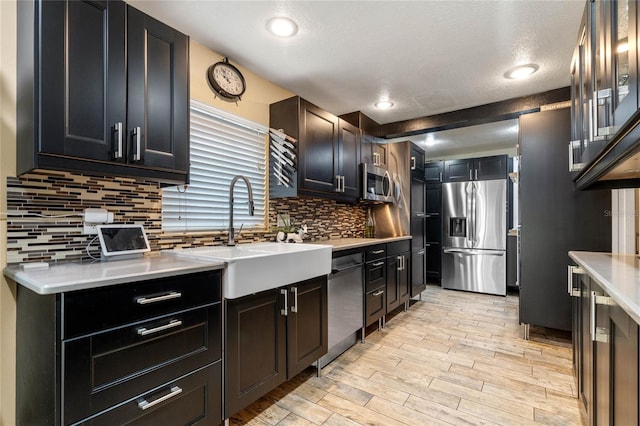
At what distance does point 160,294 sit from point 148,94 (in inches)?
40.1

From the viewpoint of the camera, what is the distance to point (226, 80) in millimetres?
2375

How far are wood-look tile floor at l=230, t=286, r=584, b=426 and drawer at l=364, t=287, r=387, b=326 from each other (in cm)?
20

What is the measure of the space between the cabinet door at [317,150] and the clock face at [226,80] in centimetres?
52

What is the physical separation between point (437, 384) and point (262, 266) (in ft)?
4.92

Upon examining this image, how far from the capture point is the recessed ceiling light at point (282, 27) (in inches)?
78.0

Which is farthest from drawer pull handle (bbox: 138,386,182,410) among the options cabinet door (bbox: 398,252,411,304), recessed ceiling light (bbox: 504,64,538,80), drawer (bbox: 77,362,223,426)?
recessed ceiling light (bbox: 504,64,538,80)

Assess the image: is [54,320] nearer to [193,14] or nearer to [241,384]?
[241,384]

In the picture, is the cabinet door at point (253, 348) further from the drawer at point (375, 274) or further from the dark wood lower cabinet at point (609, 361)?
the dark wood lower cabinet at point (609, 361)

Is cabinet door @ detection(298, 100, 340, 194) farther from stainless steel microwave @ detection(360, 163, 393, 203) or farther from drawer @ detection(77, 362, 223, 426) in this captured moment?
drawer @ detection(77, 362, 223, 426)

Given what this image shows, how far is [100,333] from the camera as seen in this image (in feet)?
3.70

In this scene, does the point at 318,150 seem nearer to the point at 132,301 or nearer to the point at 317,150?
the point at 317,150

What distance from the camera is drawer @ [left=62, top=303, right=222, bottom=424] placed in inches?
42.1

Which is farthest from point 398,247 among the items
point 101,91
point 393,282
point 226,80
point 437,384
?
point 101,91

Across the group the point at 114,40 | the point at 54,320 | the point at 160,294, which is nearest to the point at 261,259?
the point at 160,294
